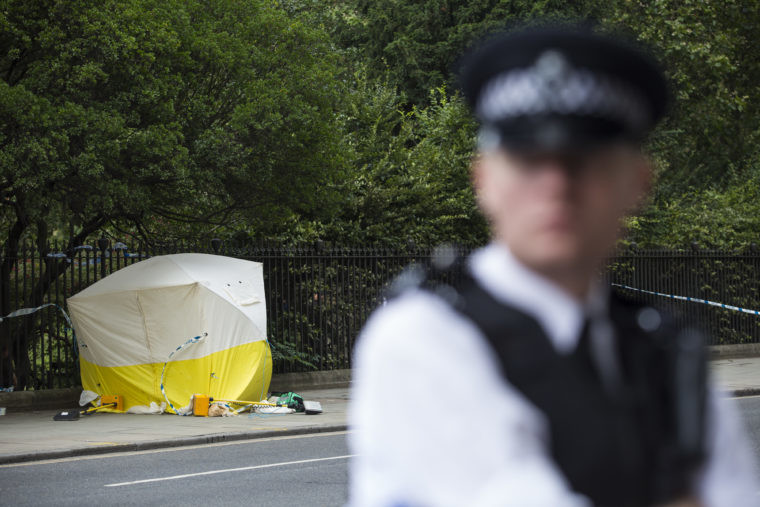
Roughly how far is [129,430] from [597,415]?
13.2m

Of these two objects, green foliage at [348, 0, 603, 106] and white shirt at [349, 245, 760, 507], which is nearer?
white shirt at [349, 245, 760, 507]

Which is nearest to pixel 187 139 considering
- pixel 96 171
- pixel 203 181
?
pixel 203 181

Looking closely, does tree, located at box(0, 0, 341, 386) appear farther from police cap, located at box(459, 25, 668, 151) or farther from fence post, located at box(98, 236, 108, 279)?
police cap, located at box(459, 25, 668, 151)

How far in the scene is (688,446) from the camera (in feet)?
3.82

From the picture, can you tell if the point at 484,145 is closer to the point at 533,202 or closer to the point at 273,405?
the point at 533,202

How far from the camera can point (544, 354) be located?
115cm

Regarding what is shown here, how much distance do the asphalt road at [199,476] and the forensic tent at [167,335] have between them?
2.88 metres

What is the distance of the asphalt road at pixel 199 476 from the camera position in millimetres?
8641

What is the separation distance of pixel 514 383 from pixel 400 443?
0.14 metres

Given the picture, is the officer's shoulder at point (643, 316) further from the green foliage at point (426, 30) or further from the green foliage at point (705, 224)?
the green foliage at point (426, 30)

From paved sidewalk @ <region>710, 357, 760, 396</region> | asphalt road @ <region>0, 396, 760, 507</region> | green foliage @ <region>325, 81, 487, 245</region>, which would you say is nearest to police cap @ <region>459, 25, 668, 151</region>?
asphalt road @ <region>0, 396, 760, 507</region>

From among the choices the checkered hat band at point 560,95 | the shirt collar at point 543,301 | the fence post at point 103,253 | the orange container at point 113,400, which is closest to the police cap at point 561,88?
the checkered hat band at point 560,95

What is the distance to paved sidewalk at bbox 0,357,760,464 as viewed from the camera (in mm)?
12062


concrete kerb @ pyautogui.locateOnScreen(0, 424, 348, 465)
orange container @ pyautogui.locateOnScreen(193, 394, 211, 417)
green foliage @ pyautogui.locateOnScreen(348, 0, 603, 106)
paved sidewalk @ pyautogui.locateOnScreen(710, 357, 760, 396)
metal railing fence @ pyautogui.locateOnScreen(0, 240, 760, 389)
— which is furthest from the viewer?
green foliage @ pyautogui.locateOnScreen(348, 0, 603, 106)
